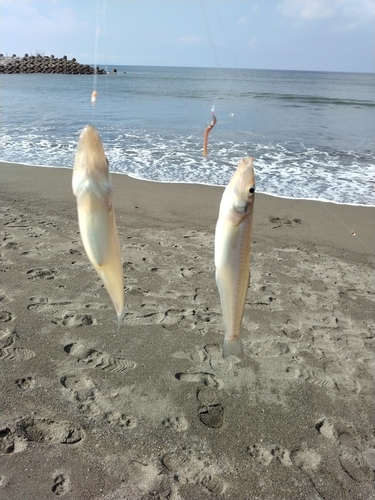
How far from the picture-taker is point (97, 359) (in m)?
4.35

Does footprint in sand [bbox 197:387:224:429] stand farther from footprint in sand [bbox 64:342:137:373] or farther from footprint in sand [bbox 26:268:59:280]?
footprint in sand [bbox 26:268:59:280]

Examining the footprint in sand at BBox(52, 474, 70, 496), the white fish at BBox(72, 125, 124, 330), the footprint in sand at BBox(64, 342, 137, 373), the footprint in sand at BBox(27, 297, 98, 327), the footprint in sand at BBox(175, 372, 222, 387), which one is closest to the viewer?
the white fish at BBox(72, 125, 124, 330)

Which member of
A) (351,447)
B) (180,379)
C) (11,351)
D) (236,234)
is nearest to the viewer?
(236,234)

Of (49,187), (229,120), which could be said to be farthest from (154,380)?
(229,120)

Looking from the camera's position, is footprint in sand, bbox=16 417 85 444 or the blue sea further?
the blue sea

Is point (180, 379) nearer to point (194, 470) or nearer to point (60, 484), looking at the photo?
point (194, 470)

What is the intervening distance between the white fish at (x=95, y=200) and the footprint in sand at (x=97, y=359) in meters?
3.03

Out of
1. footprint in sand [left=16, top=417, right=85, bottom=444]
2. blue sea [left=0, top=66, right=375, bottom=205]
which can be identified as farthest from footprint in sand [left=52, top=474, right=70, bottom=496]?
blue sea [left=0, top=66, right=375, bottom=205]

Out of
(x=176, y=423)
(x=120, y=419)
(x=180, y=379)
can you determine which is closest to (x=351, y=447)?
(x=176, y=423)

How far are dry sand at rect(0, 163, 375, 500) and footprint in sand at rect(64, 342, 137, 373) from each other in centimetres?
2

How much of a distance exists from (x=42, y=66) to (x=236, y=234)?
9428cm

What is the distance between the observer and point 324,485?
10.8ft

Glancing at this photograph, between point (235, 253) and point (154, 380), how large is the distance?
2851mm

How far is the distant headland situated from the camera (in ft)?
251
